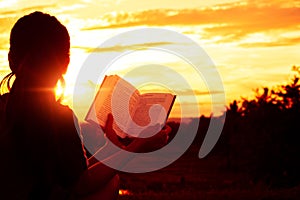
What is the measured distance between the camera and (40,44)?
2805mm

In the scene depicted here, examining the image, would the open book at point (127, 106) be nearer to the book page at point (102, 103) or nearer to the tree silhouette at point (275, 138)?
the book page at point (102, 103)

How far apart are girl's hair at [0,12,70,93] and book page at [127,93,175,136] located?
675 mm

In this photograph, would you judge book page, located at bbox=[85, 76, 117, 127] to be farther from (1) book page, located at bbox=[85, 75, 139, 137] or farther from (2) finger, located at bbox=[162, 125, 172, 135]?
(2) finger, located at bbox=[162, 125, 172, 135]

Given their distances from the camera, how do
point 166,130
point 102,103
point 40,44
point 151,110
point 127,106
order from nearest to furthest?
point 40,44, point 166,130, point 151,110, point 102,103, point 127,106

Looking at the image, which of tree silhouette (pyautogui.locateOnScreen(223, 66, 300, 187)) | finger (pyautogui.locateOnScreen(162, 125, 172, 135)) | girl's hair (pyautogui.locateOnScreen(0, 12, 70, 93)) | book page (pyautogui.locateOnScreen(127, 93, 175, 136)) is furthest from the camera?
tree silhouette (pyautogui.locateOnScreen(223, 66, 300, 187))

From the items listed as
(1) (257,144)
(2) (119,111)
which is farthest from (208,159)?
(2) (119,111)

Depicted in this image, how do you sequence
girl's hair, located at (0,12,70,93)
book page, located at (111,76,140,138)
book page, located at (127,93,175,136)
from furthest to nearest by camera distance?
book page, located at (111,76,140,138) < book page, located at (127,93,175,136) < girl's hair, located at (0,12,70,93)

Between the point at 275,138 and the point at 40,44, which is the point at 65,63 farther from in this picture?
the point at 275,138

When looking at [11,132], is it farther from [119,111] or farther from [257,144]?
[257,144]

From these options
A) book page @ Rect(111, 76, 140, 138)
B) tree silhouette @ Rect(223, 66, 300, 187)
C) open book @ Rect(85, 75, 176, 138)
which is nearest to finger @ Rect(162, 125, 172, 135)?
open book @ Rect(85, 75, 176, 138)

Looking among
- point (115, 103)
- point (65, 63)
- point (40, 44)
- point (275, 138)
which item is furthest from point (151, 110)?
point (275, 138)

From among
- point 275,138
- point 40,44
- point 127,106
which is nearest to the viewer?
point 40,44

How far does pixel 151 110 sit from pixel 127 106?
391mm

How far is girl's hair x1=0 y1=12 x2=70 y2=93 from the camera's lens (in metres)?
2.79
